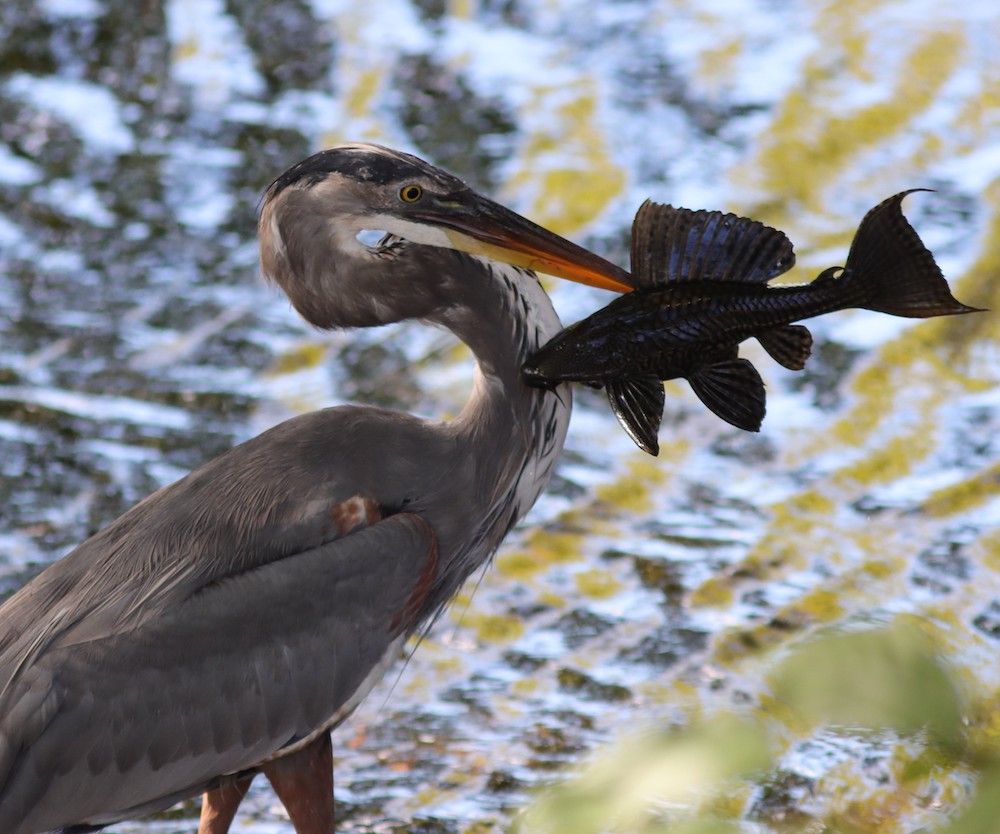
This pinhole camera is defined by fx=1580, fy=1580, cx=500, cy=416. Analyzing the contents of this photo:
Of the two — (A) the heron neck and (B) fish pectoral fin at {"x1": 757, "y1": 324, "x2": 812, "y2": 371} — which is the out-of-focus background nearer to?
(B) fish pectoral fin at {"x1": 757, "y1": 324, "x2": 812, "y2": 371}

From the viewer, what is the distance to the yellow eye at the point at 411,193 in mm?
3148

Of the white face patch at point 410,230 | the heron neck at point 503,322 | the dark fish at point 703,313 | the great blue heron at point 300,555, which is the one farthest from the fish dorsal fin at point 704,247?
the white face patch at point 410,230

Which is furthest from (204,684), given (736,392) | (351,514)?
(736,392)

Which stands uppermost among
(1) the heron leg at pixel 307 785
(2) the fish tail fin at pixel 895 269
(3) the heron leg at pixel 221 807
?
(2) the fish tail fin at pixel 895 269

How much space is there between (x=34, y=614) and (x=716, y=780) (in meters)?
1.57

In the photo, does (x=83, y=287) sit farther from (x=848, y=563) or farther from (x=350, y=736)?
(x=848, y=563)

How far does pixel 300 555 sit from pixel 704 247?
986 millimetres

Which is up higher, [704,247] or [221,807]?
[704,247]

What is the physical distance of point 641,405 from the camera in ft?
9.78

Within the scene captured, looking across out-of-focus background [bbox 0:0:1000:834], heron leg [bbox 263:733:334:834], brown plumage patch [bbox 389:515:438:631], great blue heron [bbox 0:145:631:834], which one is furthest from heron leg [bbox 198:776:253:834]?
brown plumage patch [bbox 389:515:438:631]

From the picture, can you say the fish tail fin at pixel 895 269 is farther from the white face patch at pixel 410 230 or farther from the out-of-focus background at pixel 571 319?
the white face patch at pixel 410 230

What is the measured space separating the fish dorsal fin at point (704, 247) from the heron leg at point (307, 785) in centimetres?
118

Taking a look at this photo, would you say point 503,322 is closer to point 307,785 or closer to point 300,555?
point 300,555

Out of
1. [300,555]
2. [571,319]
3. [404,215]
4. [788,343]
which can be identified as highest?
[404,215]
